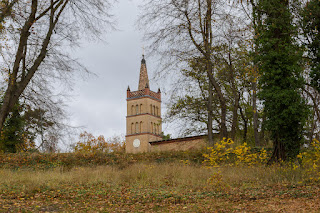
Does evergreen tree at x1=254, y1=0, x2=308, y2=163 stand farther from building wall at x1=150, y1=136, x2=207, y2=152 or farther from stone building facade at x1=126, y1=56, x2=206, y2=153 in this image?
stone building facade at x1=126, y1=56, x2=206, y2=153

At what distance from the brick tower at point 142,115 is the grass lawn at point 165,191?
205 ft

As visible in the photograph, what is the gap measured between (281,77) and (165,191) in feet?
21.8

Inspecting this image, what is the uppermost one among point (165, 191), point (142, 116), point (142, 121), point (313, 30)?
point (142, 116)

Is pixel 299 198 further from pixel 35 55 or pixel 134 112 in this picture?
pixel 134 112

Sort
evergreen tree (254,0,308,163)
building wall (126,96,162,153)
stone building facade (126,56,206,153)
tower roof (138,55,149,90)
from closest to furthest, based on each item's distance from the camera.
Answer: evergreen tree (254,0,308,163) < tower roof (138,55,149,90) < stone building facade (126,56,206,153) < building wall (126,96,162,153)

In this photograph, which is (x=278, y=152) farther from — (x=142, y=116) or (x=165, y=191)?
(x=142, y=116)

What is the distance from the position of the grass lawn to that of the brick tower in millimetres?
62476

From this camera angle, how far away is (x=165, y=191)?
1046 centimetres

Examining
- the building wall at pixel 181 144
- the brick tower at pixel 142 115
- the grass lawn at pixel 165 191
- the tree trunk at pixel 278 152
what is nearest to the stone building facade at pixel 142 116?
the brick tower at pixel 142 115

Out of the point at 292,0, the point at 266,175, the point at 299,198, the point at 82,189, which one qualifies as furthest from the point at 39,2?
the point at 299,198

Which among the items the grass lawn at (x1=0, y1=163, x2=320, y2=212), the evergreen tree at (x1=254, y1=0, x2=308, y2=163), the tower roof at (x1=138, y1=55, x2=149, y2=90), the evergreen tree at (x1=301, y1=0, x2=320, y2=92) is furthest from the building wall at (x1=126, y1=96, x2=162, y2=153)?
the evergreen tree at (x1=301, y1=0, x2=320, y2=92)

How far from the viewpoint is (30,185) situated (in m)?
11.1

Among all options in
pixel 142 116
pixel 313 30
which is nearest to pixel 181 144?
pixel 313 30

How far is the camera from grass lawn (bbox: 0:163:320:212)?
8469 millimetres
